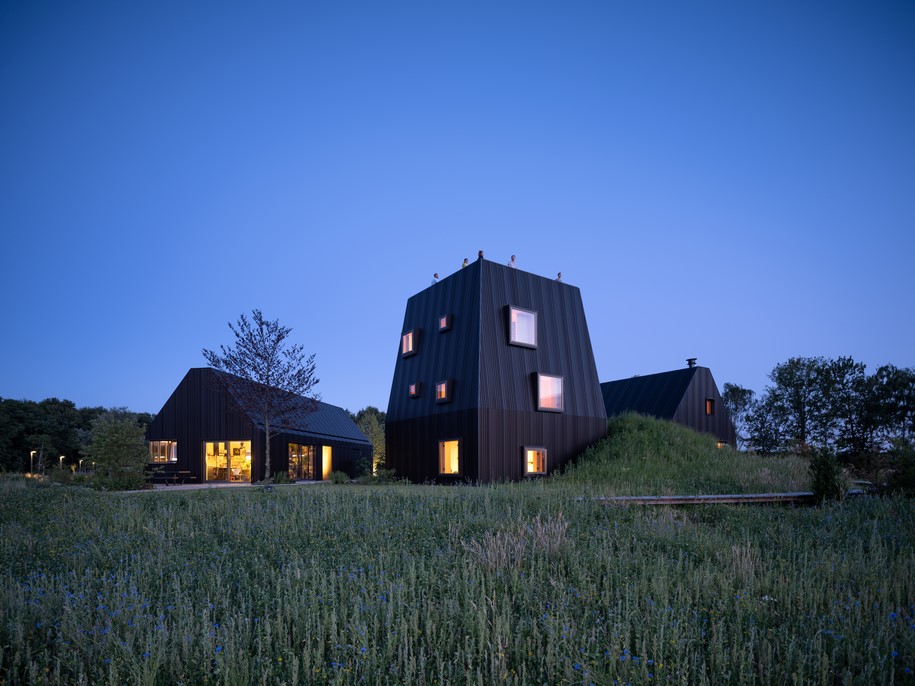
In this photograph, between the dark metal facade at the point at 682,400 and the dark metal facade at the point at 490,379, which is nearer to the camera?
the dark metal facade at the point at 490,379

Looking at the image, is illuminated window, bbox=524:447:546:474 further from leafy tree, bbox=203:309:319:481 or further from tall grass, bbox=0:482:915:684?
leafy tree, bbox=203:309:319:481

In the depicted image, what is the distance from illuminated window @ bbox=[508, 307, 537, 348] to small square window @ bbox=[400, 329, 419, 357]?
206 inches

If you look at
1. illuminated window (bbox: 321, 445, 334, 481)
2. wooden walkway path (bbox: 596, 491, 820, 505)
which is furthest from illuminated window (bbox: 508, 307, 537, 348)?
illuminated window (bbox: 321, 445, 334, 481)

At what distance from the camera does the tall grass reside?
13.0 ft

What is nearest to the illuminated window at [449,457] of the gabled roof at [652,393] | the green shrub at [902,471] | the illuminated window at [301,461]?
the green shrub at [902,471]

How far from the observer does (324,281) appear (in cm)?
9838

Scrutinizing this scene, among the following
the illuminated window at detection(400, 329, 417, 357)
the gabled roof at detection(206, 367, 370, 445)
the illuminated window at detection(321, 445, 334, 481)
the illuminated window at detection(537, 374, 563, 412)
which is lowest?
the illuminated window at detection(321, 445, 334, 481)

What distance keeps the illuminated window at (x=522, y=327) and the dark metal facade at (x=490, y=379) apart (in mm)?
218

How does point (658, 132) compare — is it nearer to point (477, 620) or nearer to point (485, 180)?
point (477, 620)

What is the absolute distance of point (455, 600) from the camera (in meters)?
5.03

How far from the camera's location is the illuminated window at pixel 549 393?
20.5 m

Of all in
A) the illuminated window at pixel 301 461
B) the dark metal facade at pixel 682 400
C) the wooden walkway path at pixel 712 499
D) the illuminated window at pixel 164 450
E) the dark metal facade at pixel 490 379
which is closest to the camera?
the wooden walkway path at pixel 712 499

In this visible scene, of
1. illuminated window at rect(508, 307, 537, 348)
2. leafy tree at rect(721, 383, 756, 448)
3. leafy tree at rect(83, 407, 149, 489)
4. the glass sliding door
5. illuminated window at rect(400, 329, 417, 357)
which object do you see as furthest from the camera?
leafy tree at rect(721, 383, 756, 448)

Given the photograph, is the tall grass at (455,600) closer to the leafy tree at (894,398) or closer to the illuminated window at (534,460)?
the illuminated window at (534,460)
